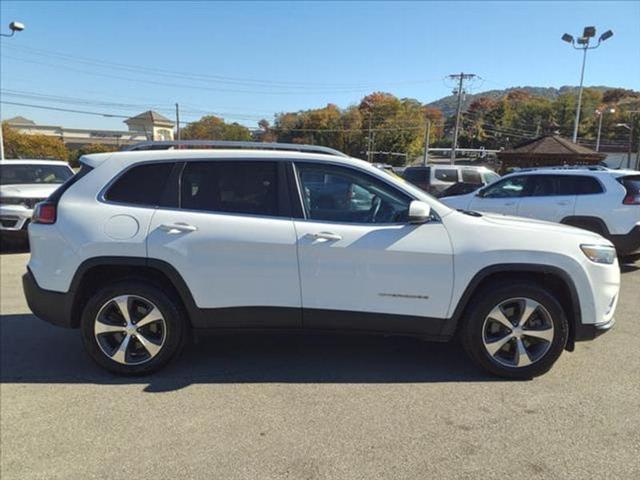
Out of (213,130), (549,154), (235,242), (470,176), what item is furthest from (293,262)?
(213,130)

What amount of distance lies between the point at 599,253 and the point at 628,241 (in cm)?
433

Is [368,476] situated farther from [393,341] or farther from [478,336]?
[393,341]

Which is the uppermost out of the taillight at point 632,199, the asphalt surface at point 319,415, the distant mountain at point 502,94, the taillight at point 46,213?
the distant mountain at point 502,94

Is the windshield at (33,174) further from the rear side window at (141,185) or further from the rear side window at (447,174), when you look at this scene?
the rear side window at (447,174)

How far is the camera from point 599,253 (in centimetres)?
366

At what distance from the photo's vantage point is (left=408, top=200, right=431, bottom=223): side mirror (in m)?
3.44

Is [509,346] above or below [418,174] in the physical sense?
below

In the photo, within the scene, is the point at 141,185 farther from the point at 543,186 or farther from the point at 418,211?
the point at 543,186

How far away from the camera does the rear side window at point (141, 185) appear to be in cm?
377

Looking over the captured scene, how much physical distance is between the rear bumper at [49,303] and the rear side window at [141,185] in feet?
2.86

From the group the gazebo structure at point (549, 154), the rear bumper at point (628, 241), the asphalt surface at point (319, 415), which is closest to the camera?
the asphalt surface at point (319, 415)

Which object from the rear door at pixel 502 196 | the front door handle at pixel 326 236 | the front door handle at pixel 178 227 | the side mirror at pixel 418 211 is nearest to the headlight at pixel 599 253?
the side mirror at pixel 418 211

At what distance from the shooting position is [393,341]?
450 cm

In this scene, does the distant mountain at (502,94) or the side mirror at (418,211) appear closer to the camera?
the side mirror at (418,211)
